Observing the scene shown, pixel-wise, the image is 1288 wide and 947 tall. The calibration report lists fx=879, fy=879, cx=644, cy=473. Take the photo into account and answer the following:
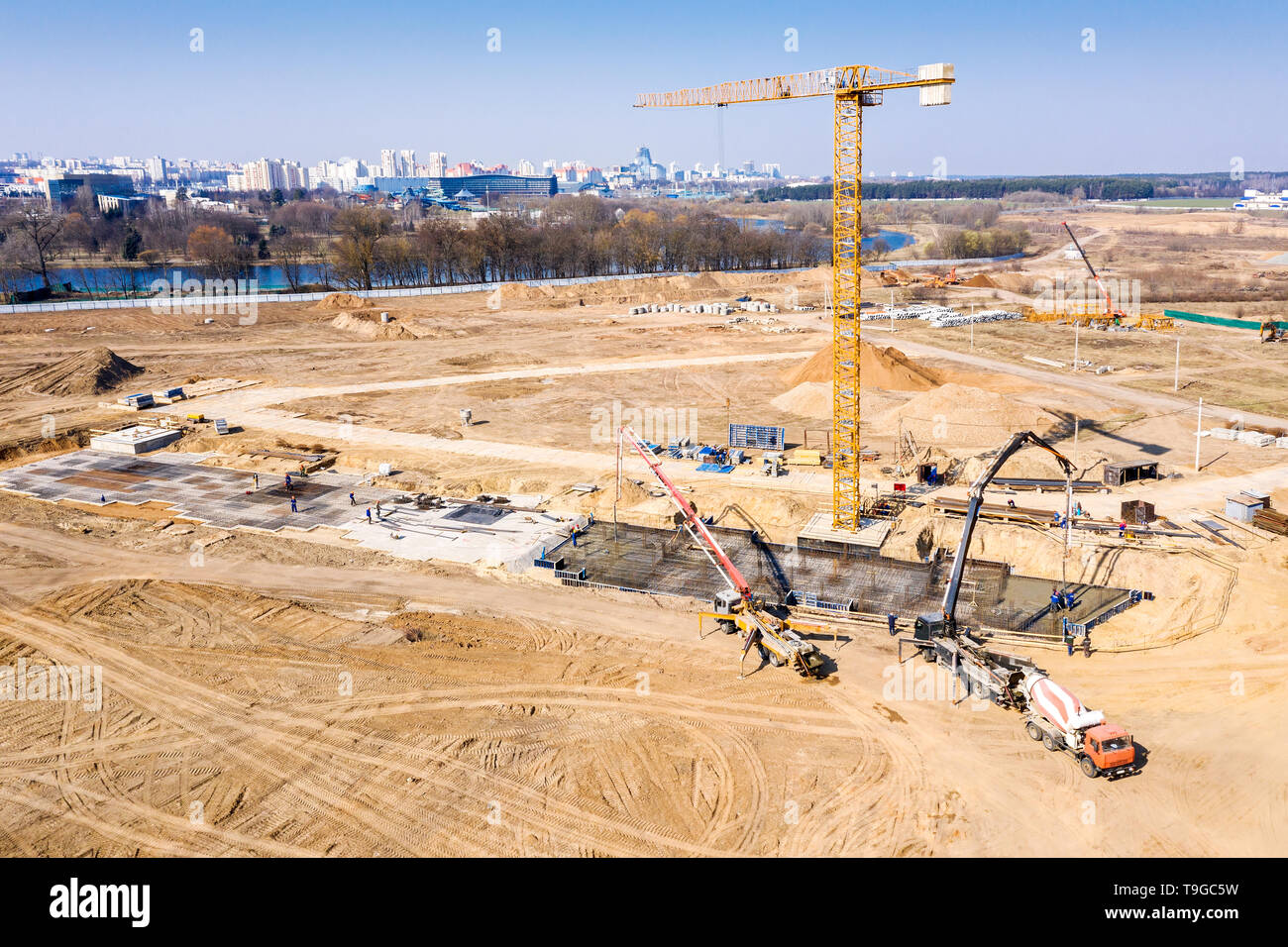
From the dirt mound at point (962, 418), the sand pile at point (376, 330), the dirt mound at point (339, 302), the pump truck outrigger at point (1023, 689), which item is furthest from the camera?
the dirt mound at point (339, 302)

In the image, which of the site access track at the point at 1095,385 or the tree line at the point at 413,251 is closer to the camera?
the site access track at the point at 1095,385

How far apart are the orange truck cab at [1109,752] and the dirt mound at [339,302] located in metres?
87.1

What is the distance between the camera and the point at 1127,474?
38094 mm

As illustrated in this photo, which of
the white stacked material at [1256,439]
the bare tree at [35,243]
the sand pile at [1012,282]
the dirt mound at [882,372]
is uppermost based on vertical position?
the bare tree at [35,243]

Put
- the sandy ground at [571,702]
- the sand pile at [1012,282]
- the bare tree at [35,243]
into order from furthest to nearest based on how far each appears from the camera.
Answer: the sand pile at [1012,282]
the bare tree at [35,243]
the sandy ground at [571,702]

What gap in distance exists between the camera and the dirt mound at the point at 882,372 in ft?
186

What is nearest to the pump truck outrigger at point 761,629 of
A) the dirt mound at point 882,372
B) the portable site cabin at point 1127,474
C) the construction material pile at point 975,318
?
the portable site cabin at point 1127,474

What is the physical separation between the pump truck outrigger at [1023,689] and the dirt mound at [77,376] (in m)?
59.2

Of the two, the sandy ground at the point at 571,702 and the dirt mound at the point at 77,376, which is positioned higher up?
the dirt mound at the point at 77,376

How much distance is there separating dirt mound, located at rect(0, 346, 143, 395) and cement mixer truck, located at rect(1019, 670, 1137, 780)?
6245 centimetres

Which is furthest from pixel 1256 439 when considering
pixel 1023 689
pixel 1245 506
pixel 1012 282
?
pixel 1012 282

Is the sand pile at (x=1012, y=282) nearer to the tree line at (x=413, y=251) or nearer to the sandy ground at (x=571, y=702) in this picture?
A: the tree line at (x=413, y=251)

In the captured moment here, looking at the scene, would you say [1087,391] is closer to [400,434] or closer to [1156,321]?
[1156,321]

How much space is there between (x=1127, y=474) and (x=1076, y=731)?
2096 cm
